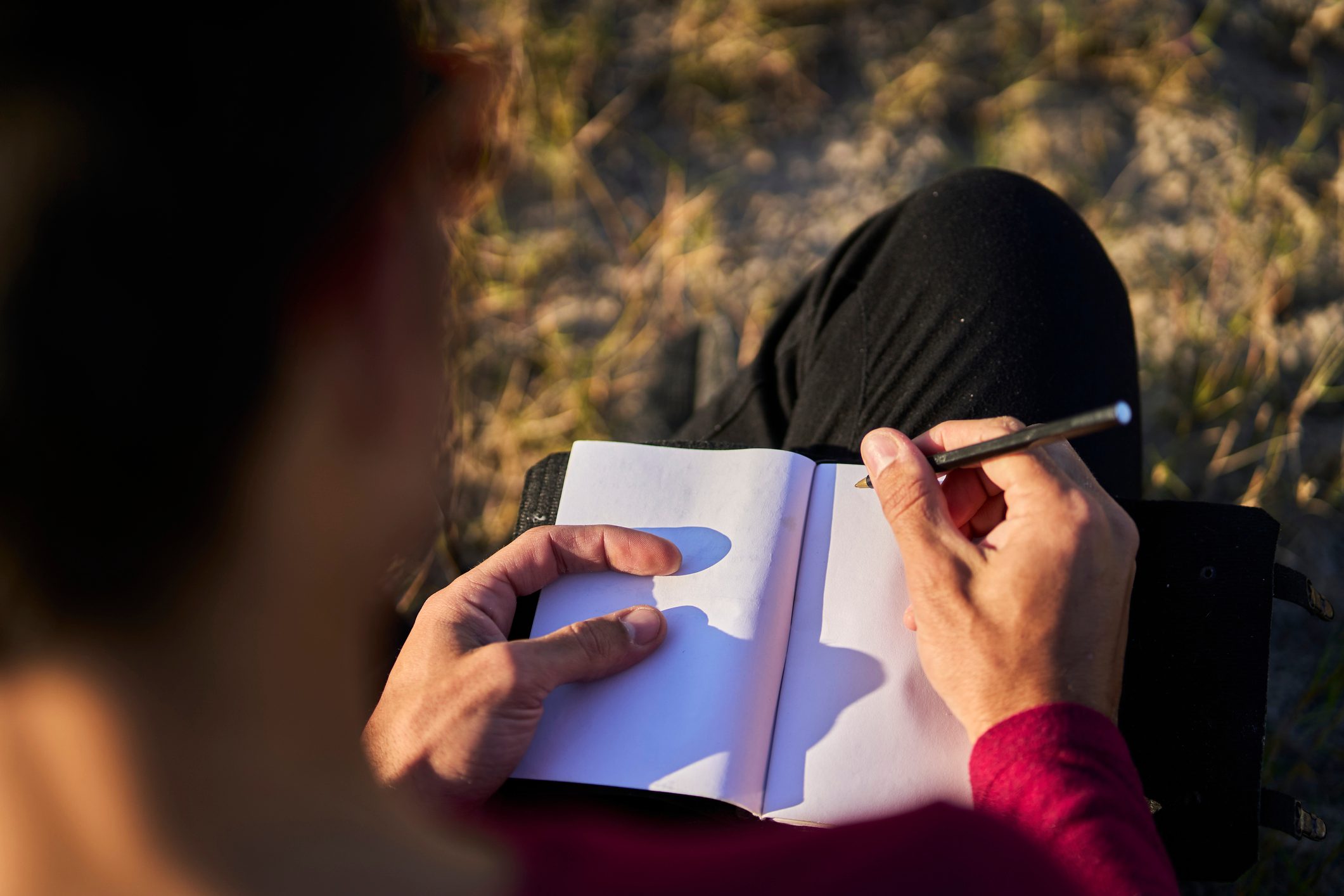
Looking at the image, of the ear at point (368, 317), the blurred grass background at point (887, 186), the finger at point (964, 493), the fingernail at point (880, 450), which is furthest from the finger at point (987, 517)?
the blurred grass background at point (887, 186)

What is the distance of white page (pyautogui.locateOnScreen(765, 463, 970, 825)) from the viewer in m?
0.80

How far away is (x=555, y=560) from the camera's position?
2.95ft

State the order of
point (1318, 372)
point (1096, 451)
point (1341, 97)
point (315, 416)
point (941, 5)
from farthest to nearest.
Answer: point (941, 5), point (1341, 97), point (1318, 372), point (1096, 451), point (315, 416)

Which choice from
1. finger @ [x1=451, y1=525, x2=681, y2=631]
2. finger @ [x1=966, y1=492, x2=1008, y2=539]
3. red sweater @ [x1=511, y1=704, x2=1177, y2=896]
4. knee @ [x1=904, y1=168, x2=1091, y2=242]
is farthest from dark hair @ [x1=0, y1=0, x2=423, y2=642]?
knee @ [x1=904, y1=168, x2=1091, y2=242]

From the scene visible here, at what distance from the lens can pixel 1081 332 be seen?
3.47 ft

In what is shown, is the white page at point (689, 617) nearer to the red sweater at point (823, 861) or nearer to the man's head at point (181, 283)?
the red sweater at point (823, 861)

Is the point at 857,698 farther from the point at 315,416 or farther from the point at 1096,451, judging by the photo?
the point at 315,416

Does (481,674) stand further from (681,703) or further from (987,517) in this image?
(987,517)

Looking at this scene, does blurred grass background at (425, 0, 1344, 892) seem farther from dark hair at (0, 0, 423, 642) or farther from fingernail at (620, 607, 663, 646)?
dark hair at (0, 0, 423, 642)

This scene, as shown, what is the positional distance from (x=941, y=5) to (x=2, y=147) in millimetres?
2035

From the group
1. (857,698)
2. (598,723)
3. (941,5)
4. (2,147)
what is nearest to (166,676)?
(2,147)

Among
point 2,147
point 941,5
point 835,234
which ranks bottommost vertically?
point 835,234

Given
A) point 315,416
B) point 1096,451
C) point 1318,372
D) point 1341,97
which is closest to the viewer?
point 315,416

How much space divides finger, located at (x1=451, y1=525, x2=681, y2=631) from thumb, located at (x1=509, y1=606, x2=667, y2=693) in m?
0.06
